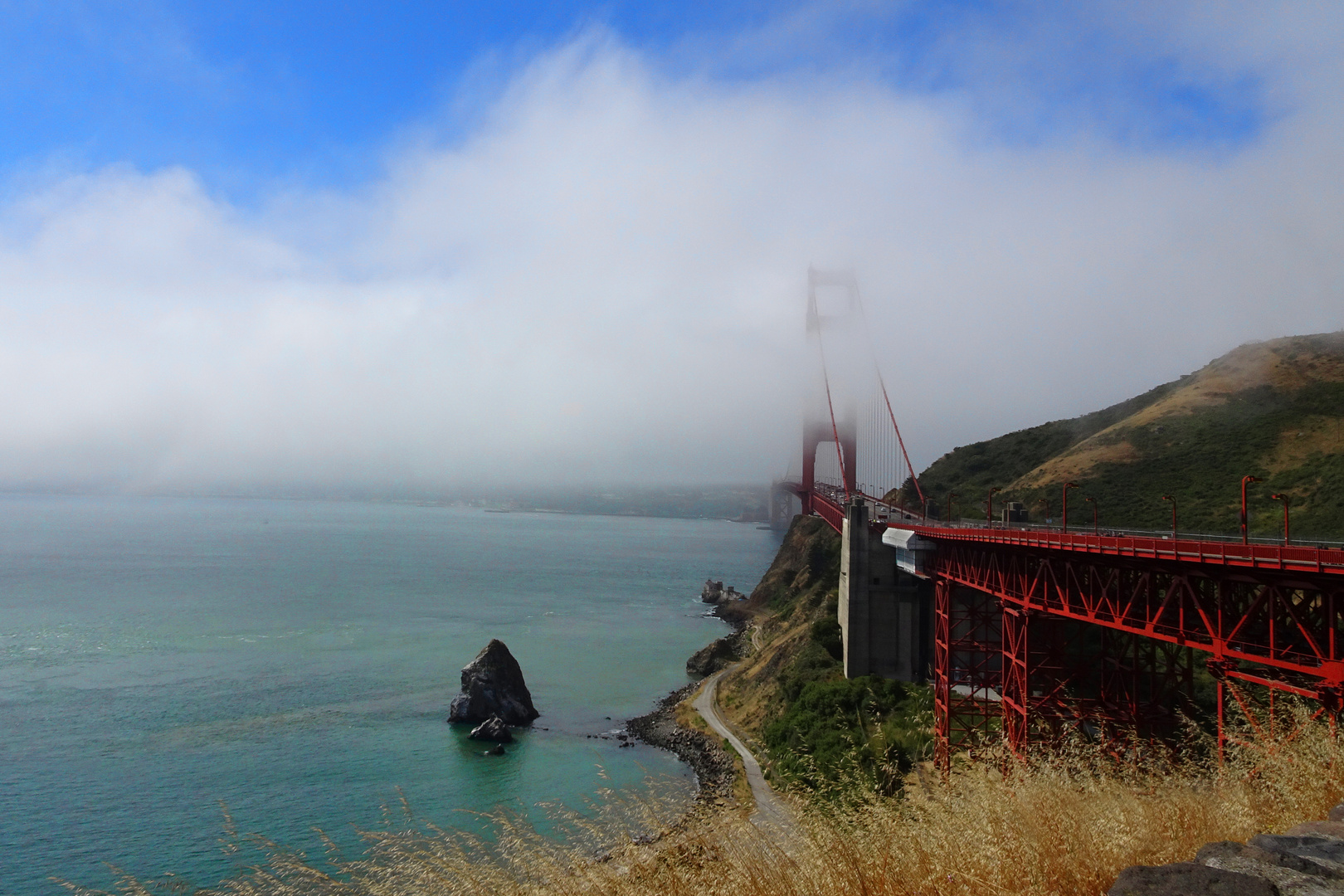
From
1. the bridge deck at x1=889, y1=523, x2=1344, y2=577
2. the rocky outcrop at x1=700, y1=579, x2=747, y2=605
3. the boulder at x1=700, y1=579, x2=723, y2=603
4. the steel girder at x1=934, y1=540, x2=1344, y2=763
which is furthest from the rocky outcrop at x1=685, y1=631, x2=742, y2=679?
the bridge deck at x1=889, y1=523, x2=1344, y2=577

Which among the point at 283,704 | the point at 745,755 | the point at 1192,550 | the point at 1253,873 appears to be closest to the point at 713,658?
the point at 745,755

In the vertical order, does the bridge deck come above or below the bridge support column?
above

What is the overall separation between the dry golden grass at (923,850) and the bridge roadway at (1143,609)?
599 cm

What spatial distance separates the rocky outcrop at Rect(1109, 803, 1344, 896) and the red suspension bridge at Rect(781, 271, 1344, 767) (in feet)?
16.7

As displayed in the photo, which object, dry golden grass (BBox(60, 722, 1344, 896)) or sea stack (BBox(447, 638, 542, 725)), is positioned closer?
dry golden grass (BBox(60, 722, 1344, 896))

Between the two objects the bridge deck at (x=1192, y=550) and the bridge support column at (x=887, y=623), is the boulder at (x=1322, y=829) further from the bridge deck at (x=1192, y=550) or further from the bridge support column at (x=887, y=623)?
the bridge support column at (x=887, y=623)

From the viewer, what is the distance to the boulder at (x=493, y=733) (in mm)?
38656

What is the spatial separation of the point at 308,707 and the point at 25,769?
12393 mm

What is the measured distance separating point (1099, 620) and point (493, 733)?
30057 mm

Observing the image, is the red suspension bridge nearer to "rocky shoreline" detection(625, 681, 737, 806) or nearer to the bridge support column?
the bridge support column

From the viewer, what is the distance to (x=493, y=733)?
38.7 meters

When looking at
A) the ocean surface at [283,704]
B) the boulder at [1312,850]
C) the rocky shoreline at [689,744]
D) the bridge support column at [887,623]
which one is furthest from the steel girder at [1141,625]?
the rocky shoreline at [689,744]

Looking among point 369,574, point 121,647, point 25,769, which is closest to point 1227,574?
point 25,769

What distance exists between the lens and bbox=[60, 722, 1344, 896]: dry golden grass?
472 centimetres
